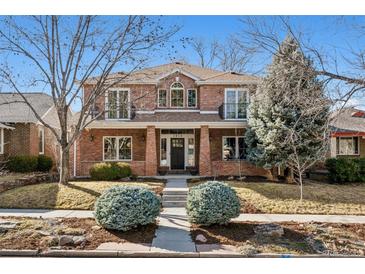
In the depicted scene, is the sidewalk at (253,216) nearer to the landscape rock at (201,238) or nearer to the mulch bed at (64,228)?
the mulch bed at (64,228)

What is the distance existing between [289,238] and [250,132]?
351 inches

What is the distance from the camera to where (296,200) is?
1152cm

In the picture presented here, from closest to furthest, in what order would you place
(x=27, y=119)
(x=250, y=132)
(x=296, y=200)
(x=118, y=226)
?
(x=118, y=226) → (x=296, y=200) → (x=250, y=132) → (x=27, y=119)

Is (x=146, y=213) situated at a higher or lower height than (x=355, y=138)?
lower

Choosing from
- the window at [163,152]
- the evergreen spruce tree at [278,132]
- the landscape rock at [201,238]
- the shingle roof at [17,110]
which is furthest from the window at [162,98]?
the landscape rock at [201,238]

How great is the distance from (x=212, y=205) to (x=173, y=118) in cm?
983

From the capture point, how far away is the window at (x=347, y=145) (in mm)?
19344

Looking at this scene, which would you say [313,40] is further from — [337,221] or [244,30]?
[337,221]

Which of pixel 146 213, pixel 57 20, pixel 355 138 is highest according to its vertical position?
pixel 57 20

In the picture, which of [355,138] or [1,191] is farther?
[355,138]

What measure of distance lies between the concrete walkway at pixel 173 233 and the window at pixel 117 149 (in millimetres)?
Answer: 7601

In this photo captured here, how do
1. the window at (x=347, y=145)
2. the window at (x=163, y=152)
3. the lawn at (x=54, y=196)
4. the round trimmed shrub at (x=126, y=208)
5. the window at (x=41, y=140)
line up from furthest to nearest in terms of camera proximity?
the window at (x=41, y=140) < the window at (x=347, y=145) < the window at (x=163, y=152) < the lawn at (x=54, y=196) < the round trimmed shrub at (x=126, y=208)

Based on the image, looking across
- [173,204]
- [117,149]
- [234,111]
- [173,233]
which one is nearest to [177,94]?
[234,111]
